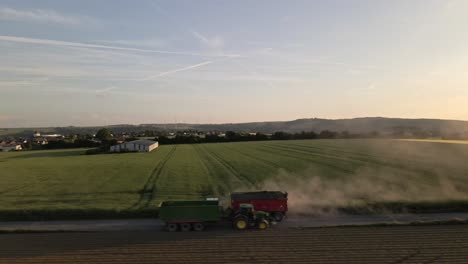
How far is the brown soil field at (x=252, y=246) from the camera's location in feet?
58.4

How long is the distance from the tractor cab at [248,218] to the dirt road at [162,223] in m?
0.89

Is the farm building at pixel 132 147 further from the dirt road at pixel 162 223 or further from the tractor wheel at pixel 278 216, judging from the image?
the tractor wheel at pixel 278 216

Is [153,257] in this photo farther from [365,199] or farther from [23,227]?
[365,199]

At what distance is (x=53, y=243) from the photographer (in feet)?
68.3

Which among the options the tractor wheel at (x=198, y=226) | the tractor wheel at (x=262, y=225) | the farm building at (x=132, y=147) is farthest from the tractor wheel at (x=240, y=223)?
the farm building at (x=132, y=147)

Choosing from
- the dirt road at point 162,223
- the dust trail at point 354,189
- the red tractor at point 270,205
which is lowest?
the dirt road at point 162,223

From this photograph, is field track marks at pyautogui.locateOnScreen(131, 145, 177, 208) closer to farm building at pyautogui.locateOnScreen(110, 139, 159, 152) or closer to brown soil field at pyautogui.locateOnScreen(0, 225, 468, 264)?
brown soil field at pyautogui.locateOnScreen(0, 225, 468, 264)

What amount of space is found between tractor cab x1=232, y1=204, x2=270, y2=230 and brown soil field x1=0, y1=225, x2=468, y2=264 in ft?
2.23

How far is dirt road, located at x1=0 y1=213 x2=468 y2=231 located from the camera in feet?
78.4

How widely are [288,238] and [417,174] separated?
1218 inches

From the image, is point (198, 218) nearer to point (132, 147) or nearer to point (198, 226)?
point (198, 226)

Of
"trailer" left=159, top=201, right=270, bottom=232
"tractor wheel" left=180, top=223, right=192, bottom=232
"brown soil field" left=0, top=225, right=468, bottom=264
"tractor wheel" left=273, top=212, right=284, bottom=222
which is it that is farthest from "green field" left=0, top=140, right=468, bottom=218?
"brown soil field" left=0, top=225, right=468, bottom=264

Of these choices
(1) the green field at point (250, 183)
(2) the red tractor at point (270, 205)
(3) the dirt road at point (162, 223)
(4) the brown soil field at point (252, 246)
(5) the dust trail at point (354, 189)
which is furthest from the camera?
(1) the green field at point (250, 183)

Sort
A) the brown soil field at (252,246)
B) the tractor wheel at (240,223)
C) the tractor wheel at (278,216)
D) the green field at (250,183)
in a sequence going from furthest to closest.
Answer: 1. the green field at (250,183)
2. the tractor wheel at (278,216)
3. the tractor wheel at (240,223)
4. the brown soil field at (252,246)
